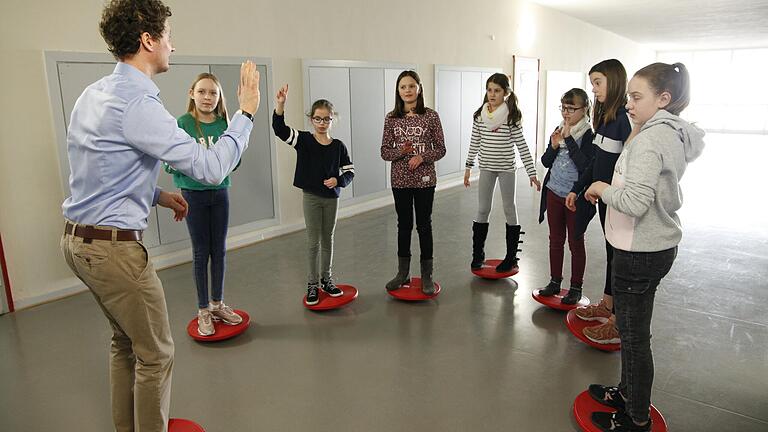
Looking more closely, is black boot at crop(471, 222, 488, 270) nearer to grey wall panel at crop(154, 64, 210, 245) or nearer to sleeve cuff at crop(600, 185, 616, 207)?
sleeve cuff at crop(600, 185, 616, 207)

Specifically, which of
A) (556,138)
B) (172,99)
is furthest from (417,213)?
(172,99)

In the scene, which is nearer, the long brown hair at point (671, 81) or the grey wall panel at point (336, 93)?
the long brown hair at point (671, 81)

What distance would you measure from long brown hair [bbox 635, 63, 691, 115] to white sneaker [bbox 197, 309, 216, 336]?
2.54 m

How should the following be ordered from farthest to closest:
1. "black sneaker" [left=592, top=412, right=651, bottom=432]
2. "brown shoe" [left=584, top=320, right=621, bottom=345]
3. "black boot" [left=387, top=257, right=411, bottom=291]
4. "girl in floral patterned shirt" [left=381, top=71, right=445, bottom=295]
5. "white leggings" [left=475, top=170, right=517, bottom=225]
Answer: "white leggings" [left=475, top=170, right=517, bottom=225] → "black boot" [left=387, top=257, right=411, bottom=291] → "girl in floral patterned shirt" [left=381, top=71, right=445, bottom=295] → "brown shoe" [left=584, top=320, right=621, bottom=345] → "black sneaker" [left=592, top=412, right=651, bottom=432]

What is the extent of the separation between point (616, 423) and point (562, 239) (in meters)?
1.49

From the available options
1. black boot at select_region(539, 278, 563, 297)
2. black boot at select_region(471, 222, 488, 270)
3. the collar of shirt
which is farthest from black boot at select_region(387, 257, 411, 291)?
the collar of shirt

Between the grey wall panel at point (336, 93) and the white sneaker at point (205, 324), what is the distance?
2.94 m

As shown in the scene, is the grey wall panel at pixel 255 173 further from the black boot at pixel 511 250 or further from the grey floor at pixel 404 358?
the black boot at pixel 511 250

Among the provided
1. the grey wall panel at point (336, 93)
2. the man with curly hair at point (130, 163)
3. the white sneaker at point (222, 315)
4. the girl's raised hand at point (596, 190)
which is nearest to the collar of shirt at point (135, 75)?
the man with curly hair at point (130, 163)

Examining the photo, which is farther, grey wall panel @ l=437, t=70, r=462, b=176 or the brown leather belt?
grey wall panel @ l=437, t=70, r=462, b=176

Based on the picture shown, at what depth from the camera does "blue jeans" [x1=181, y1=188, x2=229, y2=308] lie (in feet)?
9.48

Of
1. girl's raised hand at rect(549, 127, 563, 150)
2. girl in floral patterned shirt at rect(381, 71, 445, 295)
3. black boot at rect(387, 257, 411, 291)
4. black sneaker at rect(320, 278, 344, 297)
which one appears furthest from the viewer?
black boot at rect(387, 257, 411, 291)

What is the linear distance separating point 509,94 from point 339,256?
2045 mm

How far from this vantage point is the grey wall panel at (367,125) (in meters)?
6.26
